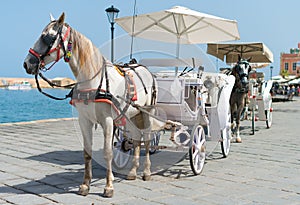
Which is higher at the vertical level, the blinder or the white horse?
the blinder

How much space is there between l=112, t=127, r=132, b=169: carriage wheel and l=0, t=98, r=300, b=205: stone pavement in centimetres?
23

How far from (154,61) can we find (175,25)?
4.59 feet

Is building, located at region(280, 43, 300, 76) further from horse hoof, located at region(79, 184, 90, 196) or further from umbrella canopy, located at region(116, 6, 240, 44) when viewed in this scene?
horse hoof, located at region(79, 184, 90, 196)

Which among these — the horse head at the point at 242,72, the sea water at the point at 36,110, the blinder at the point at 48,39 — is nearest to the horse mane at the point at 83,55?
the blinder at the point at 48,39

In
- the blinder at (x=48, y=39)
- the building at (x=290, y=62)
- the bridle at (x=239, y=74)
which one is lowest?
the bridle at (x=239, y=74)

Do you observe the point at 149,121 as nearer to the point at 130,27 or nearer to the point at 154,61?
the point at 154,61

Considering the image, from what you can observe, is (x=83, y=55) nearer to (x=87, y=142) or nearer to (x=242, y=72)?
(x=87, y=142)

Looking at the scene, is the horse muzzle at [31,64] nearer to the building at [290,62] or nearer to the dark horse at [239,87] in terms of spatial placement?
the dark horse at [239,87]

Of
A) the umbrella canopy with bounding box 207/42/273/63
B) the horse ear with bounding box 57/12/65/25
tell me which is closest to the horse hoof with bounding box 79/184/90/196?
the horse ear with bounding box 57/12/65/25

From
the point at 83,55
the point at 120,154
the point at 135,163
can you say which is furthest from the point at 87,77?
the point at 120,154

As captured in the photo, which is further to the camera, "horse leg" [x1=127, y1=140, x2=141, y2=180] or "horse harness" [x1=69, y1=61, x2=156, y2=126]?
"horse leg" [x1=127, y1=140, x2=141, y2=180]

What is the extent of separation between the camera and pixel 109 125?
4.11m

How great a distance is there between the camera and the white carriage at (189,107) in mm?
5156

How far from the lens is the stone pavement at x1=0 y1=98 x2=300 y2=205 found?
→ 13.3ft
